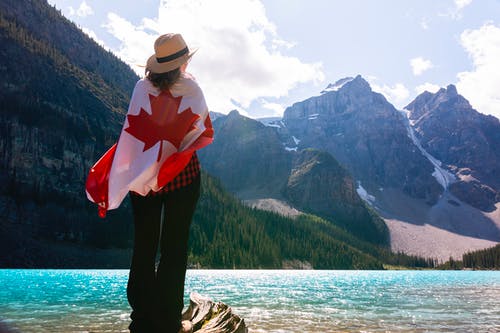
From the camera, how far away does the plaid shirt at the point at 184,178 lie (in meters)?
4.75

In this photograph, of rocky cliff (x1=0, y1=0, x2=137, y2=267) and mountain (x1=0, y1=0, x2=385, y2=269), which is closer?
mountain (x1=0, y1=0, x2=385, y2=269)

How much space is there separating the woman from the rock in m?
3.33

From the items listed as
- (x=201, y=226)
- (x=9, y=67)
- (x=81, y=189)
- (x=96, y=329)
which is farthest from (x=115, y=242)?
(x=96, y=329)

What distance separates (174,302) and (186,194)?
1.22m

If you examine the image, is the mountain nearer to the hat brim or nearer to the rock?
the rock

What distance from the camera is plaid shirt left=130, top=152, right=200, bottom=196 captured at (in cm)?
475

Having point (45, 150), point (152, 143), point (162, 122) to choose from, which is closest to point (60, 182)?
point (45, 150)

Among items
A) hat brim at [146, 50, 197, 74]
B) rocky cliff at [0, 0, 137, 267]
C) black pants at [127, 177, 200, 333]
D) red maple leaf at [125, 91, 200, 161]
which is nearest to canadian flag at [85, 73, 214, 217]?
red maple leaf at [125, 91, 200, 161]

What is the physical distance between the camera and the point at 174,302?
4730mm

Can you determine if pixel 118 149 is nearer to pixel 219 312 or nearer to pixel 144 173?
pixel 144 173

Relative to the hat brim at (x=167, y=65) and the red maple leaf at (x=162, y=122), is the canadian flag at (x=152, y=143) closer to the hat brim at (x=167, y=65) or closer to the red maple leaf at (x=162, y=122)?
the red maple leaf at (x=162, y=122)

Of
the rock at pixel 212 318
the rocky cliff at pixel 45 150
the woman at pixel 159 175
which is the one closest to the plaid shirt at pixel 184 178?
the woman at pixel 159 175

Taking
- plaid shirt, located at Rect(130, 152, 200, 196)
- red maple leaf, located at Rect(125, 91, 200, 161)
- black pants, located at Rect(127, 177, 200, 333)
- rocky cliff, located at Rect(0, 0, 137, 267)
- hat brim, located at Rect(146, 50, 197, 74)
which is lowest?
black pants, located at Rect(127, 177, 200, 333)

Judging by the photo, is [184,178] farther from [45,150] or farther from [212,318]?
[45,150]
